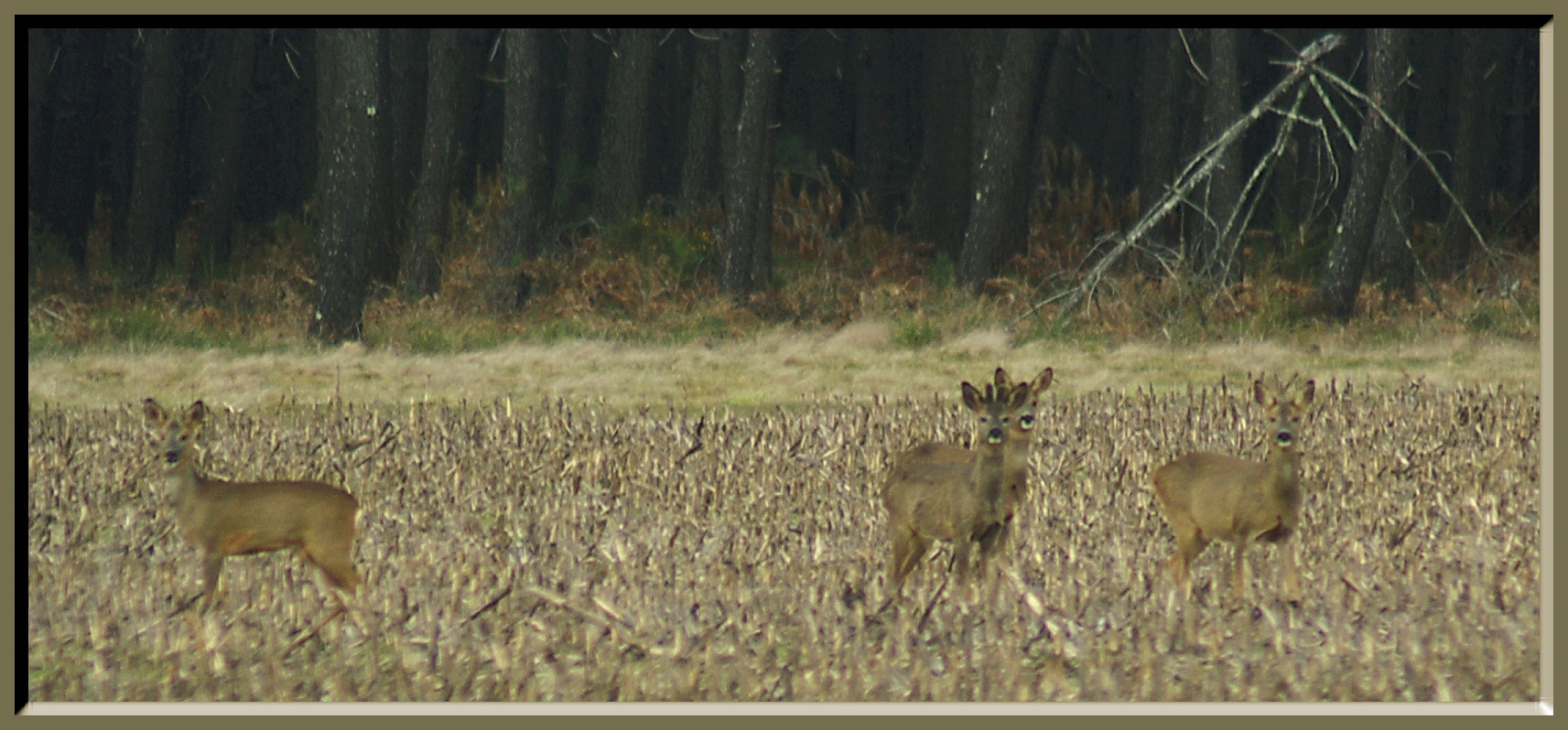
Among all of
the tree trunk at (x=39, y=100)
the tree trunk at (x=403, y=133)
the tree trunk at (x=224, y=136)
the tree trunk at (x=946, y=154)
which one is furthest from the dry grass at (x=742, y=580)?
the tree trunk at (x=39, y=100)

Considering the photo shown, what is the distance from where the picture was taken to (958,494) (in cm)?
584

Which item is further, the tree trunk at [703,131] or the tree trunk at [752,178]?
the tree trunk at [703,131]

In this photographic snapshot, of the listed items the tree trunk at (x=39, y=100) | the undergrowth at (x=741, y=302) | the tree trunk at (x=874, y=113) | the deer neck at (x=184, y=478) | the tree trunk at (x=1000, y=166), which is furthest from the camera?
the tree trunk at (x=874, y=113)

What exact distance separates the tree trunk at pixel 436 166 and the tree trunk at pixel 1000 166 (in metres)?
6.05

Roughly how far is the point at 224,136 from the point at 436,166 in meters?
5.99

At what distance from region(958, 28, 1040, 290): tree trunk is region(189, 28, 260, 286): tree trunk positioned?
381 inches

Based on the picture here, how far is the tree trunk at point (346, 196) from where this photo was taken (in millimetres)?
16625

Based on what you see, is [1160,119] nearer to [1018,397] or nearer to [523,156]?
[523,156]

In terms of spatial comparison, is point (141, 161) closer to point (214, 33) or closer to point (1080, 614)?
point (214, 33)

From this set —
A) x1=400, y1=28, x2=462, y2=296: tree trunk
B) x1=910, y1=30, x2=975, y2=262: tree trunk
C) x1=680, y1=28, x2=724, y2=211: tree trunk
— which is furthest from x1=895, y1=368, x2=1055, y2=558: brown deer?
x1=910, y1=30, x2=975, y2=262: tree trunk

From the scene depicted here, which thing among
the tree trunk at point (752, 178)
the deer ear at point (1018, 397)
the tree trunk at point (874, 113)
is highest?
the tree trunk at point (874, 113)

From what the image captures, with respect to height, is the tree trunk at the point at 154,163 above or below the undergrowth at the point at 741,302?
above

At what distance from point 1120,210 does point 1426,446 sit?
48.2 ft

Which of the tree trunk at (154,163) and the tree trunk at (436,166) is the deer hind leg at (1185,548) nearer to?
the tree trunk at (436,166)
